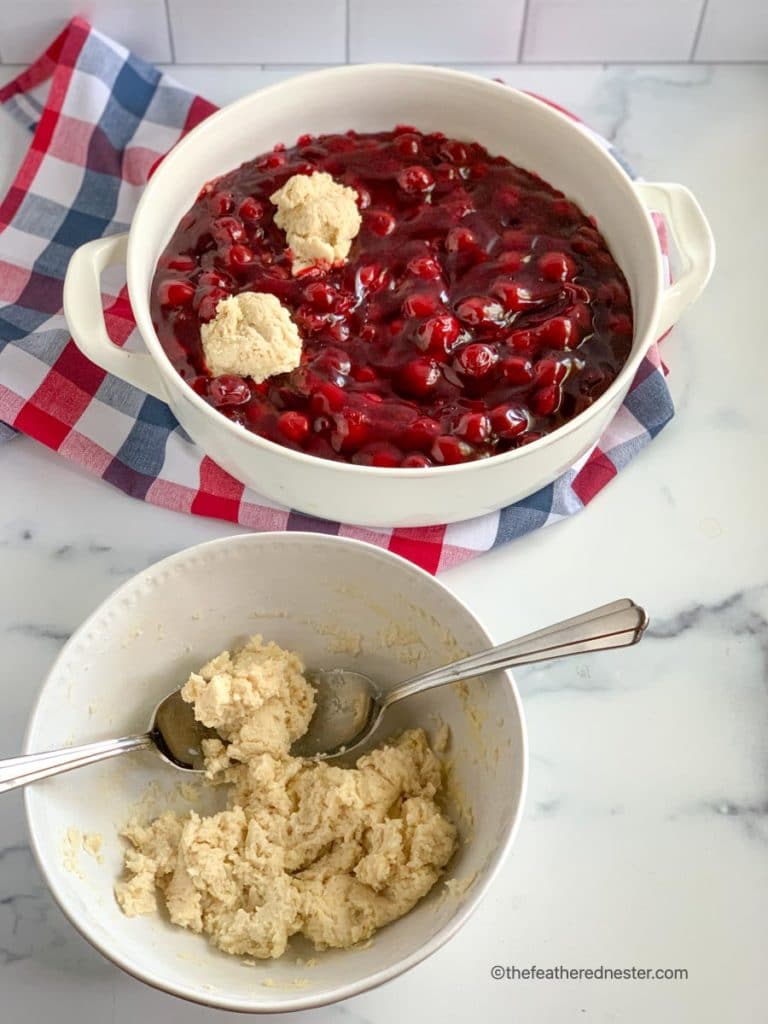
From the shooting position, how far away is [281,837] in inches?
41.0

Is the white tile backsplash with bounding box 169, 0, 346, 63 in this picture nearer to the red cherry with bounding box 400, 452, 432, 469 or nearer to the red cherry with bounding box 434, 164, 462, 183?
the red cherry with bounding box 434, 164, 462, 183

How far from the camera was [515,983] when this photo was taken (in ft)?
3.47

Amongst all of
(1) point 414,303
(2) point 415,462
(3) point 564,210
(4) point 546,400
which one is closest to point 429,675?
(2) point 415,462

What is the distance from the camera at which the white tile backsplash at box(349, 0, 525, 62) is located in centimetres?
160

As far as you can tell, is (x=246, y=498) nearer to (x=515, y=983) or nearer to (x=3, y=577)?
(x=3, y=577)

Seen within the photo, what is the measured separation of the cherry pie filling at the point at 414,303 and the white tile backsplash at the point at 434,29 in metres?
0.30

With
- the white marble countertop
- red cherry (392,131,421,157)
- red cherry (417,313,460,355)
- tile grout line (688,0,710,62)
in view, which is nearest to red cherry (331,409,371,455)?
red cherry (417,313,460,355)

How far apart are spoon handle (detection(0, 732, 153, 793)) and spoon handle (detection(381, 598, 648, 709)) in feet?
0.95

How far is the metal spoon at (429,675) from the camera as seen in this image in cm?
93

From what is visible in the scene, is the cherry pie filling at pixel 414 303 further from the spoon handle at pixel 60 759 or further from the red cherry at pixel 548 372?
the spoon handle at pixel 60 759

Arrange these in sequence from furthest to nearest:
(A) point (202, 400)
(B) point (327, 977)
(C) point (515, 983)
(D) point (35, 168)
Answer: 1. (D) point (35, 168)
2. (A) point (202, 400)
3. (C) point (515, 983)
4. (B) point (327, 977)

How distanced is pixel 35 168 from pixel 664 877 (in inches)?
48.5

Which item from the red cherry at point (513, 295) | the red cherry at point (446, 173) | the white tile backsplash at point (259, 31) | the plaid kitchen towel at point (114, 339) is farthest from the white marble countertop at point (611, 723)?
the white tile backsplash at point (259, 31)

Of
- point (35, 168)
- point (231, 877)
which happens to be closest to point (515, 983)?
point (231, 877)
